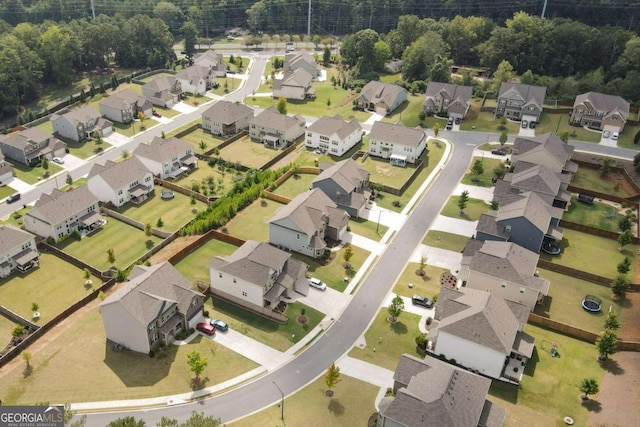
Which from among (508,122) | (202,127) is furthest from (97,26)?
(508,122)

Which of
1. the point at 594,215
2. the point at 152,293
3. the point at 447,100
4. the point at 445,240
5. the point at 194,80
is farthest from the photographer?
the point at 194,80

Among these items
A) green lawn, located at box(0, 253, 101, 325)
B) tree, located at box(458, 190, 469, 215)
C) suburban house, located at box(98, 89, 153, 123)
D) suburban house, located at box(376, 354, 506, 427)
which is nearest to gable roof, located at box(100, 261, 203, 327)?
green lawn, located at box(0, 253, 101, 325)

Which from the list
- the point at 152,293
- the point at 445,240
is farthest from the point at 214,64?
the point at 152,293

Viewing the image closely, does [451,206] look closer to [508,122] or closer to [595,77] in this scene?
[508,122]

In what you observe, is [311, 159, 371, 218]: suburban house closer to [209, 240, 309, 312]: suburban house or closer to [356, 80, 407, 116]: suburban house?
[209, 240, 309, 312]: suburban house

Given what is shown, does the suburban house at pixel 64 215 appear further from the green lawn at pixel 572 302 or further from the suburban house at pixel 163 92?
the green lawn at pixel 572 302

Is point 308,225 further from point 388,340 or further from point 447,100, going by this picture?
point 447,100
